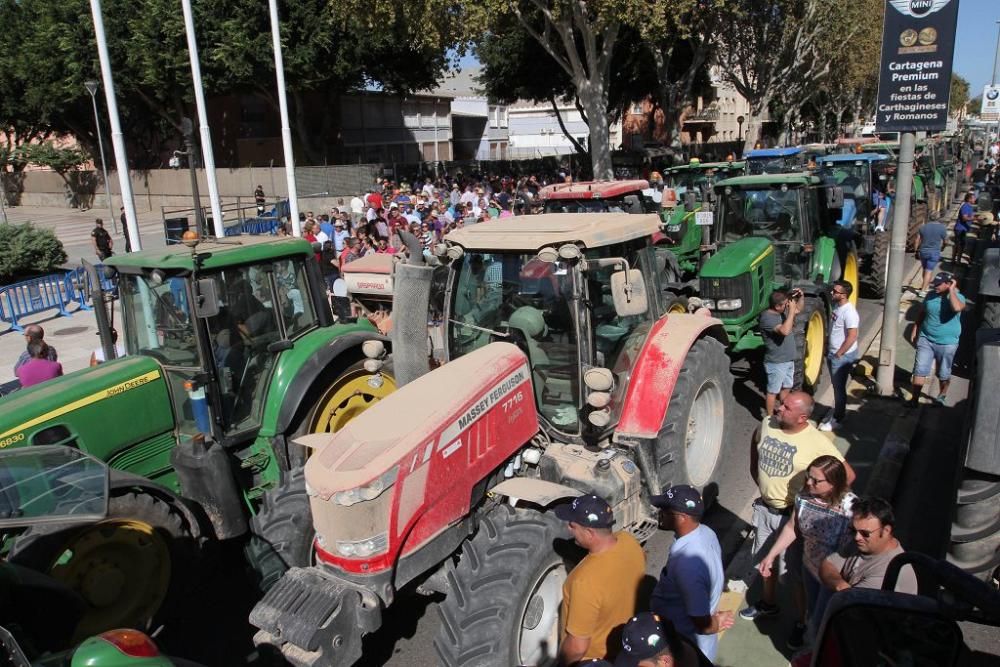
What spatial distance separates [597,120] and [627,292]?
54.1 ft

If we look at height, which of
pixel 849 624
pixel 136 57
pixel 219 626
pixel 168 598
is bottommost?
pixel 219 626

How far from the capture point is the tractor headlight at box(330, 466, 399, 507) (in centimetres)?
338

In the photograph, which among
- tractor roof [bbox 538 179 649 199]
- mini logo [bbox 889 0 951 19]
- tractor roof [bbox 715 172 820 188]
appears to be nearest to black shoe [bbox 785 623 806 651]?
mini logo [bbox 889 0 951 19]

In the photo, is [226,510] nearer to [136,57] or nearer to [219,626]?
[219,626]

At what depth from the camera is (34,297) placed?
13.5 m

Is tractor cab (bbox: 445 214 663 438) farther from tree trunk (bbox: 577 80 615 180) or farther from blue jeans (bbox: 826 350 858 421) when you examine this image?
tree trunk (bbox: 577 80 615 180)

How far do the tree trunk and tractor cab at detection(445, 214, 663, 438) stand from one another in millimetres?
15476

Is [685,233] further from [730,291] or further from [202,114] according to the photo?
[202,114]

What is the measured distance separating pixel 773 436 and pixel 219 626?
373 cm

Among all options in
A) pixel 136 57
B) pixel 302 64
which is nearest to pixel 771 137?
pixel 302 64

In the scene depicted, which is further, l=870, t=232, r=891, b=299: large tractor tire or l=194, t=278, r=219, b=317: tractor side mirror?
l=870, t=232, r=891, b=299: large tractor tire

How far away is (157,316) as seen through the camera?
528 centimetres

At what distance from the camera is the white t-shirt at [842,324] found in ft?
22.3

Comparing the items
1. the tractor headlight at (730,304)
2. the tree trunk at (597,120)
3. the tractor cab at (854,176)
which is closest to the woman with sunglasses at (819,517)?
the tractor headlight at (730,304)
